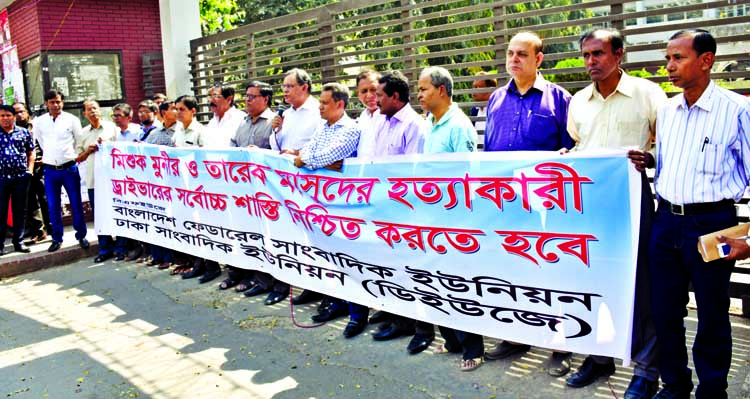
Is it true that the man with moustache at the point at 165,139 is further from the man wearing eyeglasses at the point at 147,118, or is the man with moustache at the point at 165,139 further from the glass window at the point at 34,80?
the glass window at the point at 34,80

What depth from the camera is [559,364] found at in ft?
13.5

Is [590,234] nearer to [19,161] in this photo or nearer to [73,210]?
[73,210]

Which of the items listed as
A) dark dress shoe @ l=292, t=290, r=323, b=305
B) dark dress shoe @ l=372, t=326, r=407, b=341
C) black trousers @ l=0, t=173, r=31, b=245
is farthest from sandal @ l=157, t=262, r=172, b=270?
dark dress shoe @ l=372, t=326, r=407, b=341

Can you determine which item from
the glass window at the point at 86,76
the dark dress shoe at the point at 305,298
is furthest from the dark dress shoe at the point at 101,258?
the glass window at the point at 86,76

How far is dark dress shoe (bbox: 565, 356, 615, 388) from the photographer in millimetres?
3920

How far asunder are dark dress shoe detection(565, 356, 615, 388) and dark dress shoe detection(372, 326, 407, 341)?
4.50ft

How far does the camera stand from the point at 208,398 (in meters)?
4.18

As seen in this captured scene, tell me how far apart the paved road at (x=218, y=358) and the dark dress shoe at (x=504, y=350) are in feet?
0.22

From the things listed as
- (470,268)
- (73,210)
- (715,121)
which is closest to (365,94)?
(470,268)

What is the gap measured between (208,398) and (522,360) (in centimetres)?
203

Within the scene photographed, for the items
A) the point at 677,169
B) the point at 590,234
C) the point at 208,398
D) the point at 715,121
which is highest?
the point at 715,121

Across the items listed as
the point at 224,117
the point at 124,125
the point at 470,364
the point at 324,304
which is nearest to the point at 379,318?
the point at 324,304

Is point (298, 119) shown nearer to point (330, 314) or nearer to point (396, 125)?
point (396, 125)

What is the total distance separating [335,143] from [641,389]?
2.59 meters
